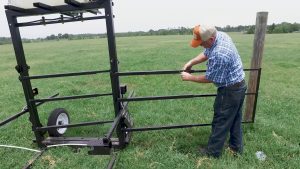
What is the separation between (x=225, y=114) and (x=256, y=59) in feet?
4.98

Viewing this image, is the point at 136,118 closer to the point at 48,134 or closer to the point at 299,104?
the point at 48,134

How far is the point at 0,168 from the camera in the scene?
169 inches

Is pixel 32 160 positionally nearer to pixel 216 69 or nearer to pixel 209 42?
pixel 216 69

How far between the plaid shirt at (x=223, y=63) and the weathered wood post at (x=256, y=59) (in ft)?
3.64

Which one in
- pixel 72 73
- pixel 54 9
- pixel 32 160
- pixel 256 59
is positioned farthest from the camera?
pixel 256 59

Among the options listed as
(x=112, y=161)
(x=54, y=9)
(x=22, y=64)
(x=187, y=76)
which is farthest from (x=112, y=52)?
(x=112, y=161)

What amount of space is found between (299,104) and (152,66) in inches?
339

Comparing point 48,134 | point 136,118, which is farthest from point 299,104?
point 48,134

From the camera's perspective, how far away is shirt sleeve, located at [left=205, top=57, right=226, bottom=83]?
3588mm

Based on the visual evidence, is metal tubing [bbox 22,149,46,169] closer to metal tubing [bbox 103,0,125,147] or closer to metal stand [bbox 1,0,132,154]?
metal stand [bbox 1,0,132,154]

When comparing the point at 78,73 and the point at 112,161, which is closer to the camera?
the point at 112,161

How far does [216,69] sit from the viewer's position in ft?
12.0

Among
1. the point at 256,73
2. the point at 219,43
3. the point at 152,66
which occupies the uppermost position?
the point at 219,43

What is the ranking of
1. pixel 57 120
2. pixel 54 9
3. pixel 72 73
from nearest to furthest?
pixel 54 9 < pixel 72 73 < pixel 57 120
